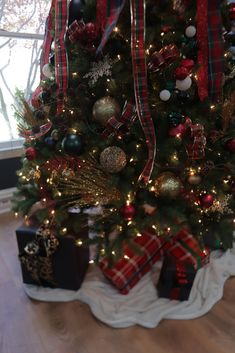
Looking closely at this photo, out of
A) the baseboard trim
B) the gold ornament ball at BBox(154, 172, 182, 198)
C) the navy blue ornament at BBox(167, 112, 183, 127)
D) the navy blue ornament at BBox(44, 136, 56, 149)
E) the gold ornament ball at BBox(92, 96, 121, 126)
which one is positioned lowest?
the baseboard trim

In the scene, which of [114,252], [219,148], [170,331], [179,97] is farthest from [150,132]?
[170,331]

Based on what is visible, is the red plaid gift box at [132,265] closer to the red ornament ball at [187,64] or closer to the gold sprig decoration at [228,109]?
the gold sprig decoration at [228,109]

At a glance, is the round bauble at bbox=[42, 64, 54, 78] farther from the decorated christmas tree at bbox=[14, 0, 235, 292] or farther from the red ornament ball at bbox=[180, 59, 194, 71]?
the red ornament ball at bbox=[180, 59, 194, 71]

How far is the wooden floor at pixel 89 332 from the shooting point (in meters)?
0.98

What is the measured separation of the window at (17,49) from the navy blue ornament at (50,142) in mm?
697

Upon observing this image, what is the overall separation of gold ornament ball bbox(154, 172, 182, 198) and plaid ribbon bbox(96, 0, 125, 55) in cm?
47

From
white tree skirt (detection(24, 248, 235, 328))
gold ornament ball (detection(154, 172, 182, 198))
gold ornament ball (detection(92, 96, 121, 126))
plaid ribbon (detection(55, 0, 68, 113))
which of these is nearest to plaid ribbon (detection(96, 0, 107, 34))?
plaid ribbon (detection(55, 0, 68, 113))

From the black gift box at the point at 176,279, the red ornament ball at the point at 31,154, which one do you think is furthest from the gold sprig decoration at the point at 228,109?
the red ornament ball at the point at 31,154

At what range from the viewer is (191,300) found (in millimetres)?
1160

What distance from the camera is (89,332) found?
1.04 metres

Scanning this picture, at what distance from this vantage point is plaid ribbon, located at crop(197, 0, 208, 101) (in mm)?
832

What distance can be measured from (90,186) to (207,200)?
0.42 meters

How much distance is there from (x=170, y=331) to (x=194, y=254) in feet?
1.05

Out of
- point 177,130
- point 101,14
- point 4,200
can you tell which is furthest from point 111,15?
point 4,200
